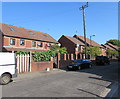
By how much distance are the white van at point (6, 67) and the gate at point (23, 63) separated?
14.1ft

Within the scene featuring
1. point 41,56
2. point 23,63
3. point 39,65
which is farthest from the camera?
point 41,56

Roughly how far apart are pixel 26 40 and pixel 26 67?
14.6 metres

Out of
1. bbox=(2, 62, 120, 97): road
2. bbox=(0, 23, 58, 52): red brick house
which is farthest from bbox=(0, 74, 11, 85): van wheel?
bbox=(0, 23, 58, 52): red brick house

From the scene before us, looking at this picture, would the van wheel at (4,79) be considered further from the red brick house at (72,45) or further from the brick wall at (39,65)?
the red brick house at (72,45)

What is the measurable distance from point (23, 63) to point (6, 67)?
17.4ft

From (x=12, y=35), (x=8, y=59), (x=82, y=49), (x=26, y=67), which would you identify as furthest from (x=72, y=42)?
(x=8, y=59)

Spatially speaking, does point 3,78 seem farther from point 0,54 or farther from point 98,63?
point 98,63

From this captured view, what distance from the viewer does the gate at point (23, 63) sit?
13.5 meters

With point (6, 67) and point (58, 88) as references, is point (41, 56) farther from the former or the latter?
point (58, 88)

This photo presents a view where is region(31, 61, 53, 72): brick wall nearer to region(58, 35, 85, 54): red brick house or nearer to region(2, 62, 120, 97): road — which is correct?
region(2, 62, 120, 97): road

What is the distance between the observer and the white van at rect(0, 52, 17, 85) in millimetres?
8509

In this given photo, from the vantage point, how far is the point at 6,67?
8703mm

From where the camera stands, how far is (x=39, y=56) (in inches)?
637

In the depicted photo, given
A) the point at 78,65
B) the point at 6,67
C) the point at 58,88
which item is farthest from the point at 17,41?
the point at 58,88
